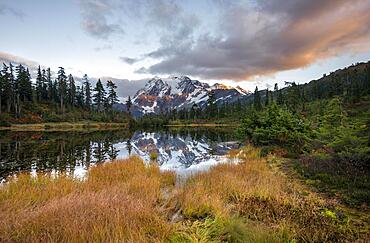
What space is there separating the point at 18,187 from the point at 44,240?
5390 mm

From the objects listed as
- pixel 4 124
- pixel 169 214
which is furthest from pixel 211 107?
pixel 169 214

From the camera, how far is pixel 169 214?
7668mm

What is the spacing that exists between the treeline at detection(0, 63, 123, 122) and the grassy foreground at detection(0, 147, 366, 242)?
79870mm

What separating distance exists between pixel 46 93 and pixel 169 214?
111 metres

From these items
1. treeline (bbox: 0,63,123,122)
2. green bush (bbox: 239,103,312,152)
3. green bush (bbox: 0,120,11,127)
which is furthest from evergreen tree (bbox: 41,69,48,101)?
green bush (bbox: 239,103,312,152)

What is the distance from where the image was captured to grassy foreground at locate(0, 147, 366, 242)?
5055 mm

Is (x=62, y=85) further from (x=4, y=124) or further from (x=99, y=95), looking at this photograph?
(x=4, y=124)

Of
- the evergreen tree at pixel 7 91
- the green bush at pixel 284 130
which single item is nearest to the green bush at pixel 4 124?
the evergreen tree at pixel 7 91

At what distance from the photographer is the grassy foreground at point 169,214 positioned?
505 centimetres

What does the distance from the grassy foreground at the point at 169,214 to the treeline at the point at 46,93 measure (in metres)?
79.9

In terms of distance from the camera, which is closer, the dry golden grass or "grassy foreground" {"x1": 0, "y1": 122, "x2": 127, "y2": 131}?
the dry golden grass

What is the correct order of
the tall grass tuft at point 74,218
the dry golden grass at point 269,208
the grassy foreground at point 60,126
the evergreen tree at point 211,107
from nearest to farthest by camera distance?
1. the tall grass tuft at point 74,218
2. the dry golden grass at point 269,208
3. the grassy foreground at point 60,126
4. the evergreen tree at point 211,107

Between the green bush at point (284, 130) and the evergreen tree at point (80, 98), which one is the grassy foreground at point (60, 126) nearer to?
the evergreen tree at point (80, 98)

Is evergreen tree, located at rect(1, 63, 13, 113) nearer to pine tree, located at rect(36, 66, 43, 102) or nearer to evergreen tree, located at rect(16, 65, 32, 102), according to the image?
evergreen tree, located at rect(16, 65, 32, 102)
